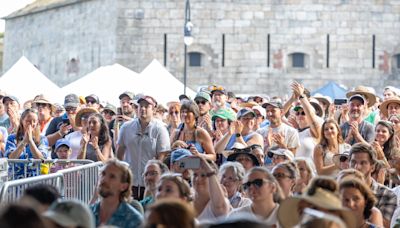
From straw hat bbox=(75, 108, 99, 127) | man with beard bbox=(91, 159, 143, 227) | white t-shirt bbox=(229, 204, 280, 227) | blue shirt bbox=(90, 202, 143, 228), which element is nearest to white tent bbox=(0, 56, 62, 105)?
straw hat bbox=(75, 108, 99, 127)

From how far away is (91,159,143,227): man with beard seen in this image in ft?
33.8

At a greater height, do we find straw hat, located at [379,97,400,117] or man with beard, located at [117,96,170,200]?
straw hat, located at [379,97,400,117]

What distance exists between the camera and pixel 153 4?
52969 mm

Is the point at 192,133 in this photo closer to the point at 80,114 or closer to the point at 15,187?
the point at 80,114

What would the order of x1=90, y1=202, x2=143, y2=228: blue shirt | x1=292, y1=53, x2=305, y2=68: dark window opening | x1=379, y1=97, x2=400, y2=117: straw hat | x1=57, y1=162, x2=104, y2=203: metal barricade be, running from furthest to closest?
x1=292, y1=53, x2=305, y2=68: dark window opening → x1=379, y1=97, x2=400, y2=117: straw hat → x1=57, y1=162, x2=104, y2=203: metal barricade → x1=90, y1=202, x2=143, y2=228: blue shirt

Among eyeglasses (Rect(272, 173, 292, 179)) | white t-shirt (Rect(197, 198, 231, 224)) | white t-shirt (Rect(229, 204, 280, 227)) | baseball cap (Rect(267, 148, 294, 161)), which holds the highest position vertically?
baseball cap (Rect(267, 148, 294, 161))

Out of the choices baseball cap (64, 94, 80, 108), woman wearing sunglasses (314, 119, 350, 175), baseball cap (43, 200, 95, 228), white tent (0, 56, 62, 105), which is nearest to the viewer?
baseball cap (43, 200, 95, 228)

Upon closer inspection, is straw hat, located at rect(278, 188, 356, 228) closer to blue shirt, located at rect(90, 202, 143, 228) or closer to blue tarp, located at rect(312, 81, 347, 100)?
blue shirt, located at rect(90, 202, 143, 228)

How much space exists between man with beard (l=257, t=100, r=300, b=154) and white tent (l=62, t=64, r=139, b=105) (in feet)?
47.1

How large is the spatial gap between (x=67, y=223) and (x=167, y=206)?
55 centimetres

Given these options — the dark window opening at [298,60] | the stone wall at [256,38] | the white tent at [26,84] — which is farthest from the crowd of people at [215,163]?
the dark window opening at [298,60]

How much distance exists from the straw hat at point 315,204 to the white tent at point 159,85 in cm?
2201

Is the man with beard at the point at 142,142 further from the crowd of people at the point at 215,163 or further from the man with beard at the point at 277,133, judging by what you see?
the man with beard at the point at 277,133

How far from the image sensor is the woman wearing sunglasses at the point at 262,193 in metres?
10.8
